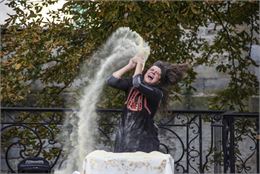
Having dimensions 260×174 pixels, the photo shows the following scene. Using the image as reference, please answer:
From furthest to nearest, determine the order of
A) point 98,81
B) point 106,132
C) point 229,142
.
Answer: point 106,132 < point 229,142 < point 98,81

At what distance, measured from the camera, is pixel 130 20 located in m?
5.85

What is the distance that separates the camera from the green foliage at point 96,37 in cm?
596

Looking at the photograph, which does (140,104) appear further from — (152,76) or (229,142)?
(229,142)

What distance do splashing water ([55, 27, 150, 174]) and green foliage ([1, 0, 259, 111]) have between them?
0.24 metres

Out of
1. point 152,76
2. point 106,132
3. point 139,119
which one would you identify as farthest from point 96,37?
point 139,119

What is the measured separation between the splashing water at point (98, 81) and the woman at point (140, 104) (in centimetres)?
19

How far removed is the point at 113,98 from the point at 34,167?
138 cm

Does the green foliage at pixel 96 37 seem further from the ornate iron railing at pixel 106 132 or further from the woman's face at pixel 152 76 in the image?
the woman's face at pixel 152 76

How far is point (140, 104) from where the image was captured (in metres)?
4.09

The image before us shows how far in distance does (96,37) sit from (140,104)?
223 cm

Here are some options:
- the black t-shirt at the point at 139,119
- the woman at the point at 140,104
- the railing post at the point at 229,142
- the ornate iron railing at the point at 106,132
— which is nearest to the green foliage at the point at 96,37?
the ornate iron railing at the point at 106,132

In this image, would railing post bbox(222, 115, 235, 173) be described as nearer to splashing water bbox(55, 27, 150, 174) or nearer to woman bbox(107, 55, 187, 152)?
splashing water bbox(55, 27, 150, 174)

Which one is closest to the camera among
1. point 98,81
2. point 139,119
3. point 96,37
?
point 139,119

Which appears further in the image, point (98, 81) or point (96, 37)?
point (96, 37)
